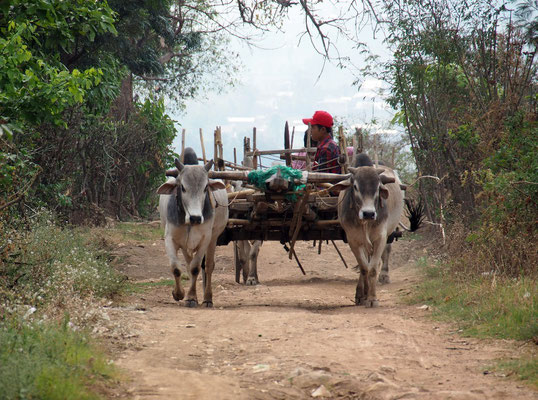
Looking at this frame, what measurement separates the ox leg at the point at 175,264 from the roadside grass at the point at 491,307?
2.63 m

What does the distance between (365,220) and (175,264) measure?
2.10m

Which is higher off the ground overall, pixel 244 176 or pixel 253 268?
pixel 244 176

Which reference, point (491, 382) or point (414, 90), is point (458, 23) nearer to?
point (414, 90)

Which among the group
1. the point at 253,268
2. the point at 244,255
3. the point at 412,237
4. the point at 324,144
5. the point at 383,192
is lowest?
the point at 412,237

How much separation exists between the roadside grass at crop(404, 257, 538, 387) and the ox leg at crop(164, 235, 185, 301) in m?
2.63

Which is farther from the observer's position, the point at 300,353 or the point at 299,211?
the point at 299,211

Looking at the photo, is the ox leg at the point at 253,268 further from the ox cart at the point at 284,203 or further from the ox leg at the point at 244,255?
the ox cart at the point at 284,203

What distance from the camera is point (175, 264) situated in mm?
7723

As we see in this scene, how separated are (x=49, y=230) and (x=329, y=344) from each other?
496 centimetres

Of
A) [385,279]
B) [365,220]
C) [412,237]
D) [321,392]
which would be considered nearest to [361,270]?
[365,220]

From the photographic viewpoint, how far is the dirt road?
161 inches

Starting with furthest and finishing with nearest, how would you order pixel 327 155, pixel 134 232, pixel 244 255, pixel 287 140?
pixel 134 232, pixel 244 255, pixel 327 155, pixel 287 140

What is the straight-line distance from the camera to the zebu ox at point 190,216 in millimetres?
7477

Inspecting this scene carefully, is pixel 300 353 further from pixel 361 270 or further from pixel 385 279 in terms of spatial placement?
pixel 385 279
